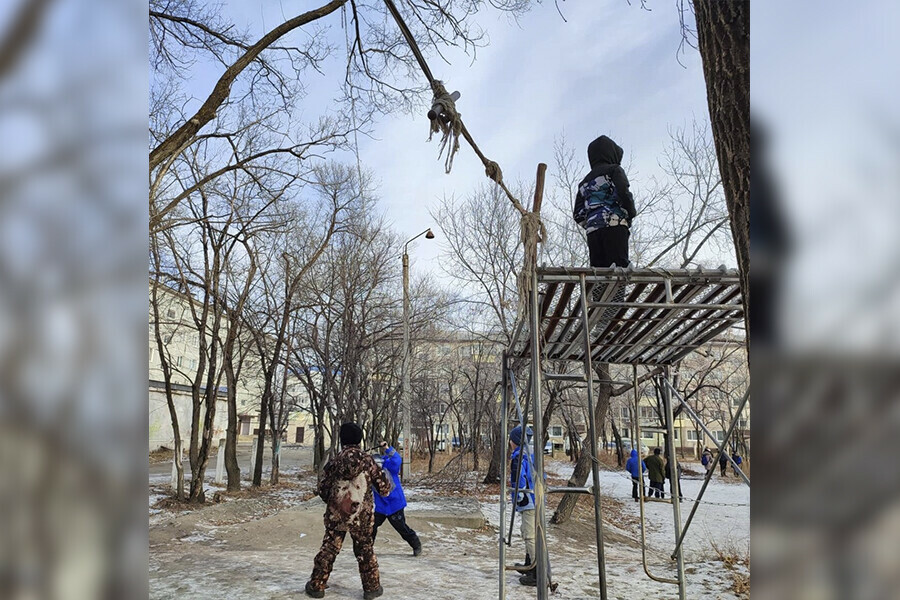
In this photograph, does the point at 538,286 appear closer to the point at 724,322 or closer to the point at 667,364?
the point at 724,322

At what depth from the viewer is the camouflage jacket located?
573 centimetres

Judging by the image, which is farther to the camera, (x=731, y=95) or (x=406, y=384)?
(x=406, y=384)

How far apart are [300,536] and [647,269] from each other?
7.29m

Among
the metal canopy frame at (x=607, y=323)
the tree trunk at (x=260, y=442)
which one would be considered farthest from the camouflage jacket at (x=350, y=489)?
the tree trunk at (x=260, y=442)

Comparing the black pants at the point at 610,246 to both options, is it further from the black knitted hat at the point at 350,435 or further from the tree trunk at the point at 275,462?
the tree trunk at the point at 275,462

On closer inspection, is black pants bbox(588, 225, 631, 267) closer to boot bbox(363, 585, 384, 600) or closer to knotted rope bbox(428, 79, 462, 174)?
knotted rope bbox(428, 79, 462, 174)

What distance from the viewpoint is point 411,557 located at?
26.0 feet

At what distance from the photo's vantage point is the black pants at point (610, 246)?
4.70m

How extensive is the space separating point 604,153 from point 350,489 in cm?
391

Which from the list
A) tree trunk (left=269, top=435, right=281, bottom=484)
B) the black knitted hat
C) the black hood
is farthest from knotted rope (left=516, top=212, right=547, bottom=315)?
tree trunk (left=269, top=435, right=281, bottom=484)

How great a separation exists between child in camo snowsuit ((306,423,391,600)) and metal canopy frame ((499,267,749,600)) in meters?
1.28

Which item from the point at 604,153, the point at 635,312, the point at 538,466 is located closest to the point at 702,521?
the point at 635,312

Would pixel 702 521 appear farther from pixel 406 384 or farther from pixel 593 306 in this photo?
pixel 593 306
